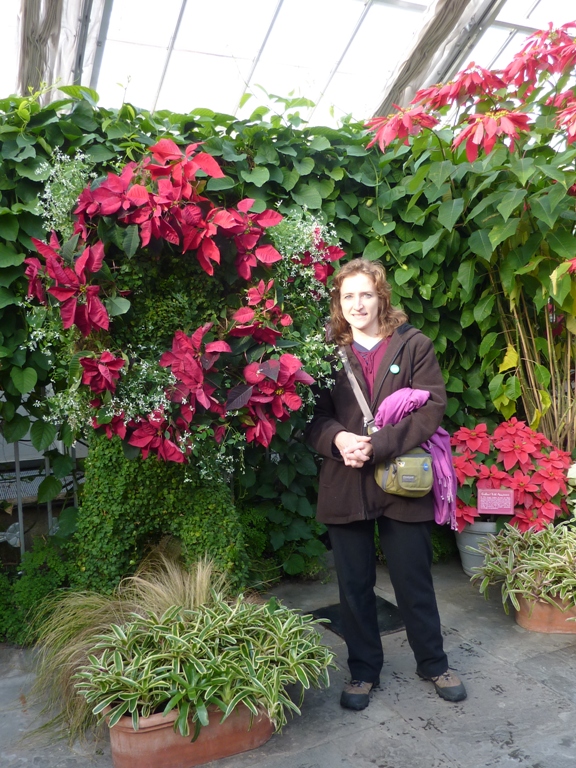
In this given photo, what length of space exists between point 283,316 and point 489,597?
1.89 meters

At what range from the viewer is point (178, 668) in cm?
198

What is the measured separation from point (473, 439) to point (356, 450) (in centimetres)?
145

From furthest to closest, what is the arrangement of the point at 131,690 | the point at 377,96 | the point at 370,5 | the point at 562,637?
the point at 377,96
the point at 370,5
the point at 562,637
the point at 131,690

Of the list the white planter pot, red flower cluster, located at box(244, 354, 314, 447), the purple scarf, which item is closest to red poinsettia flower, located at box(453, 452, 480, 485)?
the white planter pot

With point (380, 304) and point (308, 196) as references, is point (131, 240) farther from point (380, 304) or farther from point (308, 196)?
point (308, 196)

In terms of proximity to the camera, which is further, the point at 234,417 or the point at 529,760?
the point at 234,417

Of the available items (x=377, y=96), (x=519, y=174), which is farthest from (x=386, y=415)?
(x=377, y=96)

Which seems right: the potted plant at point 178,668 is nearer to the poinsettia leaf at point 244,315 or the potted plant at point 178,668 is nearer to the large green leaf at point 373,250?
the poinsettia leaf at point 244,315

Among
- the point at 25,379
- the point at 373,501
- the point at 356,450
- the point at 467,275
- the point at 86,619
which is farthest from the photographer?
the point at 467,275

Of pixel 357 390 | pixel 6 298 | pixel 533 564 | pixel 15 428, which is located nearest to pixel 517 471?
pixel 533 564

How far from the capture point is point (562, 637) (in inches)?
108

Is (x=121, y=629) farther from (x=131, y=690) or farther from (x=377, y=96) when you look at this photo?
(x=377, y=96)

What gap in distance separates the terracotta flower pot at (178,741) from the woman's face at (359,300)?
1.33 metres

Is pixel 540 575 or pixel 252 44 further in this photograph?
pixel 252 44
